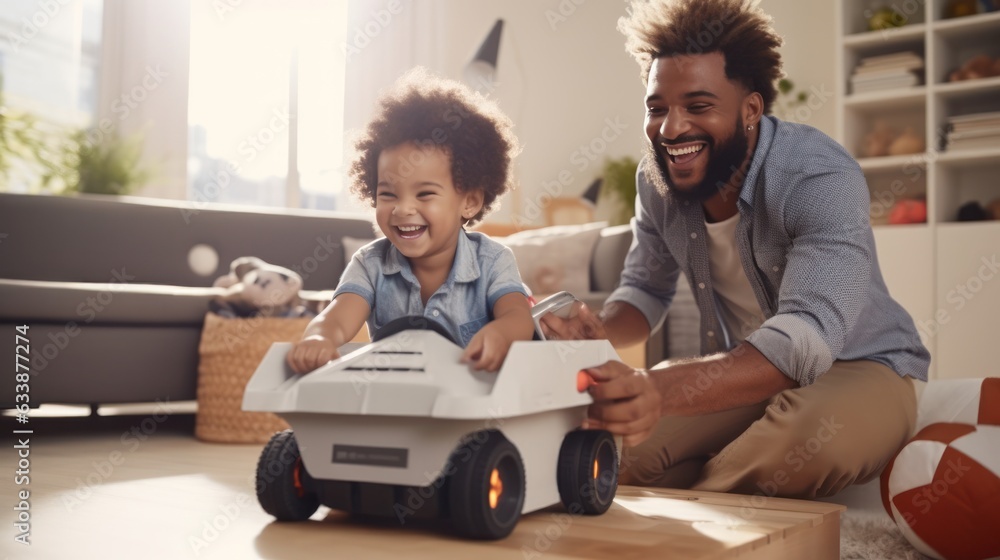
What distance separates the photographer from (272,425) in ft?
7.74

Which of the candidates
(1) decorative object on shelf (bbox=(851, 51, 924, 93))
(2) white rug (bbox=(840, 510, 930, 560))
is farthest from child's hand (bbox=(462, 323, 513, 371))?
(1) decorative object on shelf (bbox=(851, 51, 924, 93))

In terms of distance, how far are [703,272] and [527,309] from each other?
1.94 ft

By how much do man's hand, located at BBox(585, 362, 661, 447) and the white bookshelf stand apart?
9.20 feet

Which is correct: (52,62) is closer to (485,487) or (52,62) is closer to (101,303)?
(101,303)

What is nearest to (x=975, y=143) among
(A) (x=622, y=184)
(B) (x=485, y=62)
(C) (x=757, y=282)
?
(A) (x=622, y=184)

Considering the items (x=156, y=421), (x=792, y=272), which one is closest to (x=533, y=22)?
(x=156, y=421)

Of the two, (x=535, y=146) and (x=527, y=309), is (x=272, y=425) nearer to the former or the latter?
(x=527, y=309)

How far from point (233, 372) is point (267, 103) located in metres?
2.46

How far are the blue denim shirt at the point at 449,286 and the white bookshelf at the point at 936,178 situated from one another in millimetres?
2860

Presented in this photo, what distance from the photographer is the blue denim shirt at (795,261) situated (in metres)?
1.27

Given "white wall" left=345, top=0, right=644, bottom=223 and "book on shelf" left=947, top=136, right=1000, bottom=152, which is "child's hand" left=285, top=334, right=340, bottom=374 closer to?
"book on shelf" left=947, top=136, right=1000, bottom=152

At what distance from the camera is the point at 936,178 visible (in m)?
3.66

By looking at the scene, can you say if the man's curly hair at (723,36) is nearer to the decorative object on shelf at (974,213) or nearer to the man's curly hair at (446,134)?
the man's curly hair at (446,134)

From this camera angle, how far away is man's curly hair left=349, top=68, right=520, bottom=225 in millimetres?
1184
